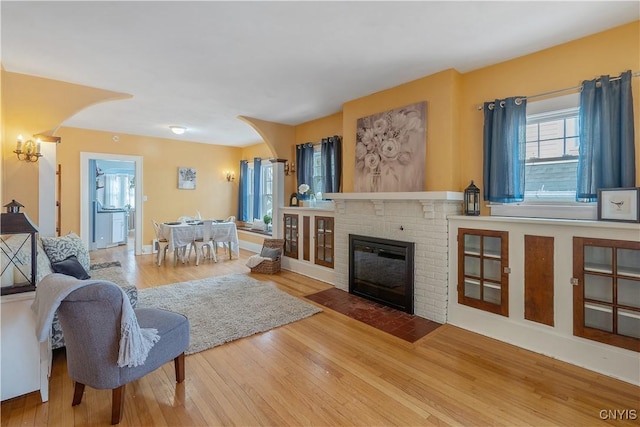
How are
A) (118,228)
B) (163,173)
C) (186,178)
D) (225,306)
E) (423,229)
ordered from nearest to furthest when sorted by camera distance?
(423,229)
(225,306)
(163,173)
(186,178)
(118,228)

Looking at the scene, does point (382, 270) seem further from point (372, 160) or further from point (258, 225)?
point (258, 225)

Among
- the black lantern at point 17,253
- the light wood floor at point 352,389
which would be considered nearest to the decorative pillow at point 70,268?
the light wood floor at point 352,389

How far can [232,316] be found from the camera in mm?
3119

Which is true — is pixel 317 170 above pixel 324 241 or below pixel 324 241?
above

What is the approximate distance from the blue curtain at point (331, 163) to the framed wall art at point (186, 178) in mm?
3934

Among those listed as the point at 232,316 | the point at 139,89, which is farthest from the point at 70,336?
the point at 139,89

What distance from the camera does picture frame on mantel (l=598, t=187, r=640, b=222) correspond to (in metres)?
2.09

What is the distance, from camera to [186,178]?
707 cm

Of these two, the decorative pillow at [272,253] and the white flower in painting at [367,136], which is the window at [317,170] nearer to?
the decorative pillow at [272,253]

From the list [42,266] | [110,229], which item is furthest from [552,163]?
[110,229]

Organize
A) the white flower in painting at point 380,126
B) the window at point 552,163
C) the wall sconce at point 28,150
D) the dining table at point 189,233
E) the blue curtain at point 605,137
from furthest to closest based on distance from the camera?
1. the dining table at point 189,233
2. the white flower in painting at point 380,126
3. the wall sconce at point 28,150
4. the window at point 552,163
5. the blue curtain at point 605,137

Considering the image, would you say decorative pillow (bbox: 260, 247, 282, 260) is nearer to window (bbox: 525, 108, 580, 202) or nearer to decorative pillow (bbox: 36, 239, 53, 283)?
decorative pillow (bbox: 36, 239, 53, 283)

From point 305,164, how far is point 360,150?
1512mm

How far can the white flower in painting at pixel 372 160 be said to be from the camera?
3.67 m
